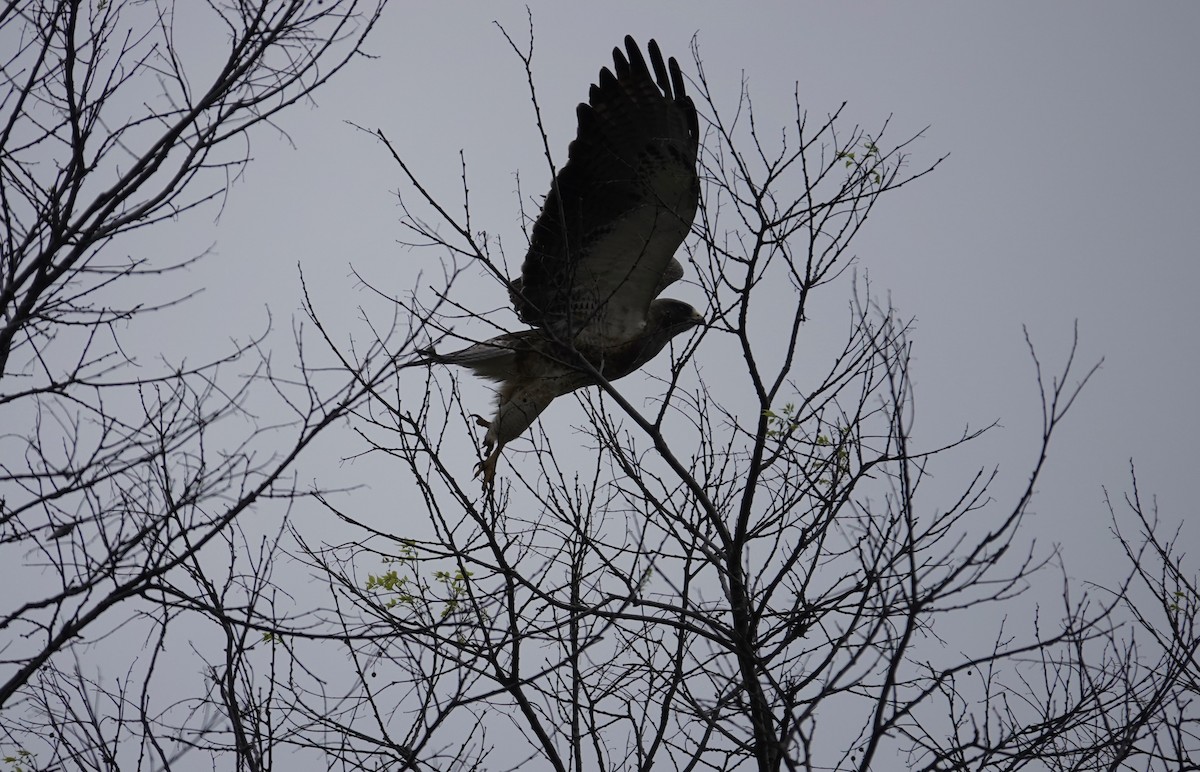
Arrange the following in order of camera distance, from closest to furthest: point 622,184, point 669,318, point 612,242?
point 622,184 < point 612,242 < point 669,318

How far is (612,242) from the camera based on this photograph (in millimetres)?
5285

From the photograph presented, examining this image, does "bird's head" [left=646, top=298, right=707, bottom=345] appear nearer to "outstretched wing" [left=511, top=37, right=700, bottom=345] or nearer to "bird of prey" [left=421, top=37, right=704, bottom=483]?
"bird of prey" [left=421, top=37, right=704, bottom=483]

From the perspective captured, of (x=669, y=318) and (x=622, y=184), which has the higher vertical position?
(x=622, y=184)

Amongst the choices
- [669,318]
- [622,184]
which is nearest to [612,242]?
[622,184]

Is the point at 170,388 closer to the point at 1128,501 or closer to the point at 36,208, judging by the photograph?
the point at 36,208

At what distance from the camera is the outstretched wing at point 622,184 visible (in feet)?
16.0

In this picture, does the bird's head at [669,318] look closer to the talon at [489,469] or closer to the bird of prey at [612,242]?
the bird of prey at [612,242]

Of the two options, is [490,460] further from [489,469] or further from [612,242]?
[612,242]

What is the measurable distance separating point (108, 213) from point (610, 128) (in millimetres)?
2564

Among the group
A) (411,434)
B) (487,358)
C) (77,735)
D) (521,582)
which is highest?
(487,358)

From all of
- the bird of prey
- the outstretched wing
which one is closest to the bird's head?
the bird of prey

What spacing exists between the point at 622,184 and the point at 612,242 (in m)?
0.34

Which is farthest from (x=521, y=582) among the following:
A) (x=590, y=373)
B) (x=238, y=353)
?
(x=238, y=353)

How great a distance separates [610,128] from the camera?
16.5 feet
